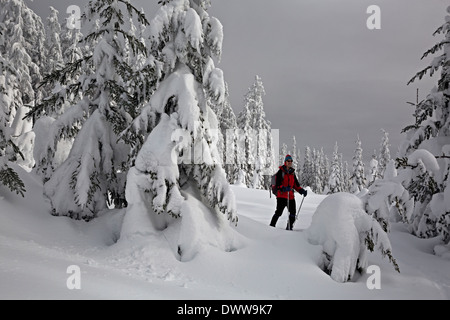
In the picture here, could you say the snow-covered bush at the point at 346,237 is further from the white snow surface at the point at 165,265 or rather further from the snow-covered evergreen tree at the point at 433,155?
the snow-covered evergreen tree at the point at 433,155

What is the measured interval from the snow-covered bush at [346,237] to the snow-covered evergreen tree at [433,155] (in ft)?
8.58

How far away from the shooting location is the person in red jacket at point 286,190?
33.4 ft

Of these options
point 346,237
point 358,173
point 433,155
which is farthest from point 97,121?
point 358,173

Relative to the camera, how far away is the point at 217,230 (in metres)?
7.72

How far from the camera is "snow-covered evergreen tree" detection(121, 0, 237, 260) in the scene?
746 cm

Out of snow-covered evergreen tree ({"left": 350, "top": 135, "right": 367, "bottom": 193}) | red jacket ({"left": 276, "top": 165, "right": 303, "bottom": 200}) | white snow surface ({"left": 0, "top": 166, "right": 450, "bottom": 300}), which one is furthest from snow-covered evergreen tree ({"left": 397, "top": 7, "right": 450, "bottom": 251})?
snow-covered evergreen tree ({"left": 350, "top": 135, "right": 367, "bottom": 193})

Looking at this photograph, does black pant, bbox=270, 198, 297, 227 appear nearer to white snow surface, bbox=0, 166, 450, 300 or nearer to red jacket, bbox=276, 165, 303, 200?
red jacket, bbox=276, 165, 303, 200

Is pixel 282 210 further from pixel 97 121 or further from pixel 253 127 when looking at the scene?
pixel 253 127

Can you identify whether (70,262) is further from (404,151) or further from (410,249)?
(404,151)

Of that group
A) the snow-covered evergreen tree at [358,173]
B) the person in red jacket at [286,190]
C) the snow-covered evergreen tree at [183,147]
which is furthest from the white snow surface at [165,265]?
the snow-covered evergreen tree at [358,173]

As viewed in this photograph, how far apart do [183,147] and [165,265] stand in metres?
2.90
